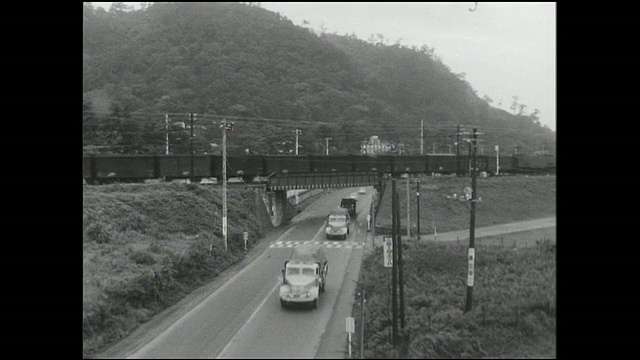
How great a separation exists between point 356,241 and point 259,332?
66.7 ft

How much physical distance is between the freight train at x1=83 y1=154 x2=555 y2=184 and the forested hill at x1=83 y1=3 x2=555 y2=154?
18.1 metres

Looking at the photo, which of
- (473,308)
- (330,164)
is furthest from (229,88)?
(473,308)

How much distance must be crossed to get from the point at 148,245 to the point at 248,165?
19.5m

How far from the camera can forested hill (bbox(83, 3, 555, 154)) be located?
7550cm

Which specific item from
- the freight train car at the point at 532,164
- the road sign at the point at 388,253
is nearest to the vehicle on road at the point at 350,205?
the freight train car at the point at 532,164

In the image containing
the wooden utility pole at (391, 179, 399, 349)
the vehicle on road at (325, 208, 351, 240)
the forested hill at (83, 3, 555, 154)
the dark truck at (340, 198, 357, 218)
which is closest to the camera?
the wooden utility pole at (391, 179, 399, 349)

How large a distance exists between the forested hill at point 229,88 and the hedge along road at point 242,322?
38950mm

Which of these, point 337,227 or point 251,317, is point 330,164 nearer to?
point 337,227

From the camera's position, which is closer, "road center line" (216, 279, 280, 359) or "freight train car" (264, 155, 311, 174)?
"road center line" (216, 279, 280, 359)

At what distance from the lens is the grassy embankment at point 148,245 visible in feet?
66.3

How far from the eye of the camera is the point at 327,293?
24.9 meters

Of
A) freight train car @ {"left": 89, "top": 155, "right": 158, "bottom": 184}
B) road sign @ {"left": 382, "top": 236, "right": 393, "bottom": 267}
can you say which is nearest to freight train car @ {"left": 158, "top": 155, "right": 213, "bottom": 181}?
freight train car @ {"left": 89, "top": 155, "right": 158, "bottom": 184}

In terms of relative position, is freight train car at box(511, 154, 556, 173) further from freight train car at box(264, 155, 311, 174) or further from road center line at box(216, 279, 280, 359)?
road center line at box(216, 279, 280, 359)
